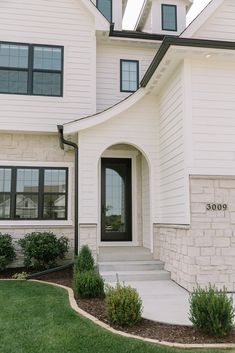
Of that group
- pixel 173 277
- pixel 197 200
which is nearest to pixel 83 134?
pixel 197 200

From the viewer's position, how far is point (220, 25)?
27.1 ft

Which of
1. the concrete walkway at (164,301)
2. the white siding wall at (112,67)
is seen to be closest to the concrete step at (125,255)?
the concrete walkway at (164,301)

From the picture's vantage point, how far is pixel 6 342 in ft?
13.8

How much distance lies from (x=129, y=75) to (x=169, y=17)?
391cm

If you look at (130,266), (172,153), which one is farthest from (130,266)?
(172,153)

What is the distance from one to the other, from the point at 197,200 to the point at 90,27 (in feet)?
21.2

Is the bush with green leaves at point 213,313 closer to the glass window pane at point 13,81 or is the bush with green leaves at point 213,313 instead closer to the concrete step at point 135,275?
the concrete step at point 135,275

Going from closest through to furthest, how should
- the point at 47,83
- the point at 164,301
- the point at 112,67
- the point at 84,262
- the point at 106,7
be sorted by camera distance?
the point at 164,301, the point at 84,262, the point at 47,83, the point at 112,67, the point at 106,7

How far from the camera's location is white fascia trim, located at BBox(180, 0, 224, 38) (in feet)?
26.6

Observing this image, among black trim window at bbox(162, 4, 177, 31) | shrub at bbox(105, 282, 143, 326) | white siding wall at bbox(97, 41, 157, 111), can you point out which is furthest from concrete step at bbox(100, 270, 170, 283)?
black trim window at bbox(162, 4, 177, 31)

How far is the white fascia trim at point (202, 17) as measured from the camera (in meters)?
8.09

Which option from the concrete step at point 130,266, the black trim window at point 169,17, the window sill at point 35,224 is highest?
the black trim window at point 169,17

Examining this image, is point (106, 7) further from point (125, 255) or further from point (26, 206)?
point (125, 255)

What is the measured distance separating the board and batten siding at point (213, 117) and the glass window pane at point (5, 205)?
17.7ft
